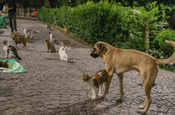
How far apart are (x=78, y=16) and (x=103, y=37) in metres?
3.90

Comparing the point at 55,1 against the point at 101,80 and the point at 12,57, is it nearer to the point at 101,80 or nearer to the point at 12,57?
the point at 12,57

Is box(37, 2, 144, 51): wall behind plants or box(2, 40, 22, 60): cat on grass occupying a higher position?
box(37, 2, 144, 51): wall behind plants

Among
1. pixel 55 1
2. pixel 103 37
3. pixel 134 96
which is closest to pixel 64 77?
pixel 134 96

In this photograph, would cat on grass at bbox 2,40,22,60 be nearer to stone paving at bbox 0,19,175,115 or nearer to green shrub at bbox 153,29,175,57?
stone paving at bbox 0,19,175,115

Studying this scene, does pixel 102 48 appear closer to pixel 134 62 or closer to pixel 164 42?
pixel 134 62

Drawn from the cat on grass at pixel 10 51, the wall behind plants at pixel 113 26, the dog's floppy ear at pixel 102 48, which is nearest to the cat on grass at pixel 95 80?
the dog's floppy ear at pixel 102 48

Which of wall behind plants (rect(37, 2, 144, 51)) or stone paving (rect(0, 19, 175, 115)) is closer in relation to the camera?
stone paving (rect(0, 19, 175, 115))

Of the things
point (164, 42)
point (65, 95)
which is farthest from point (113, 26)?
point (65, 95)

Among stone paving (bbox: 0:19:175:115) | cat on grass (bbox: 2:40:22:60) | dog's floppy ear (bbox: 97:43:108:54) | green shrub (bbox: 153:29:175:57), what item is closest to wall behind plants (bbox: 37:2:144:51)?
green shrub (bbox: 153:29:175:57)

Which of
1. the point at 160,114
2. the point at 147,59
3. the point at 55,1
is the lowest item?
the point at 160,114

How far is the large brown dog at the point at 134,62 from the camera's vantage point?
3775 millimetres

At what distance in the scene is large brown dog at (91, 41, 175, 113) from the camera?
12.4 feet

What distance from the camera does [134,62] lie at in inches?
158

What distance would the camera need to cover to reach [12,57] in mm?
8492
